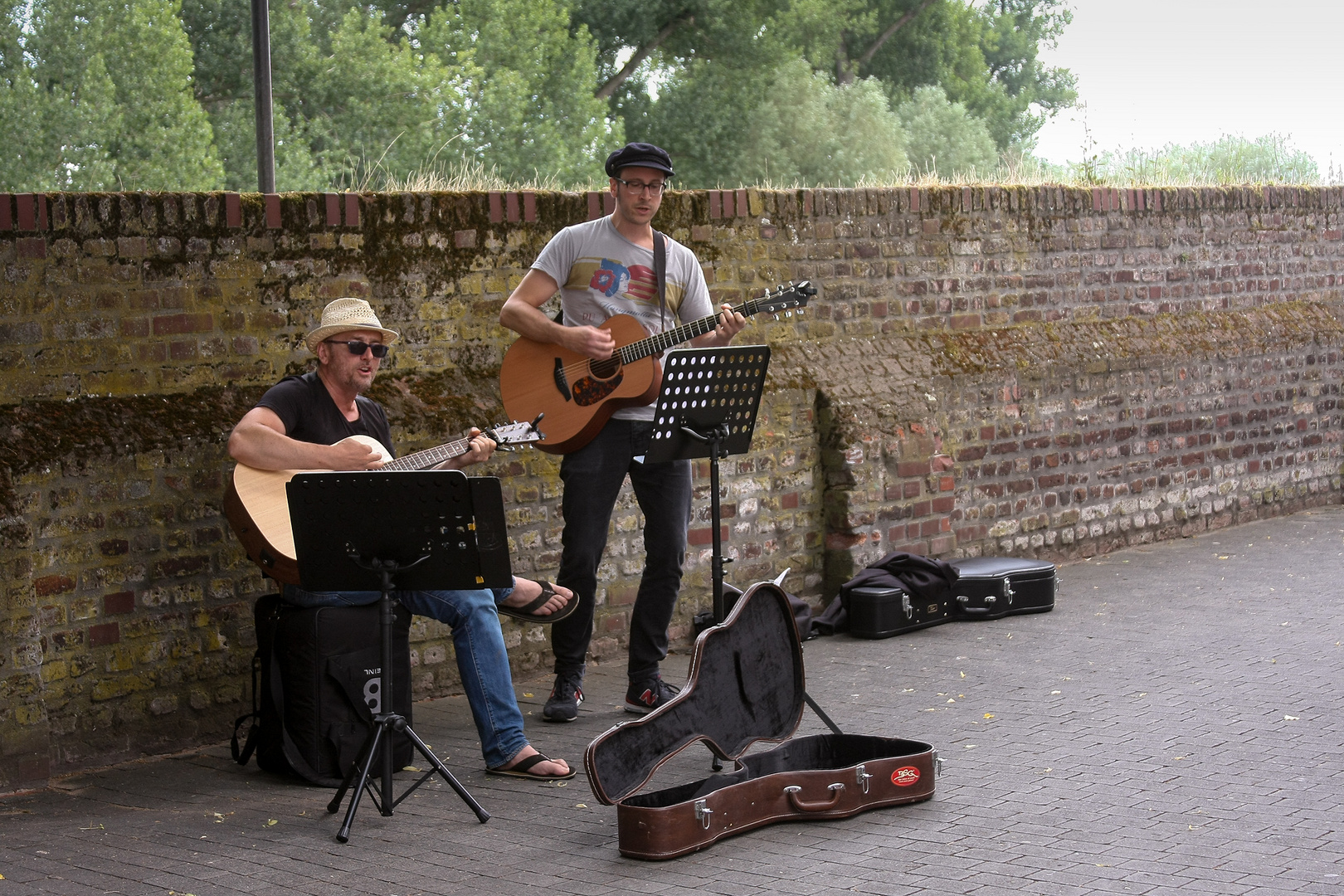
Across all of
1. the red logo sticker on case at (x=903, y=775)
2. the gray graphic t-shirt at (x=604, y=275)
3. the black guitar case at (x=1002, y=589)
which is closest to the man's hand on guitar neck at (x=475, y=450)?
the gray graphic t-shirt at (x=604, y=275)

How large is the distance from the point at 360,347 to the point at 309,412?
31 cm

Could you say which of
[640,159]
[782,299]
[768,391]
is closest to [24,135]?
[768,391]

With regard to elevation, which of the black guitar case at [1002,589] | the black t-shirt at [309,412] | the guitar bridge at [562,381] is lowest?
the black guitar case at [1002,589]

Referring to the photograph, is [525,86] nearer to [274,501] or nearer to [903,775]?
[274,501]

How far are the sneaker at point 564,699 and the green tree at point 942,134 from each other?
151 feet

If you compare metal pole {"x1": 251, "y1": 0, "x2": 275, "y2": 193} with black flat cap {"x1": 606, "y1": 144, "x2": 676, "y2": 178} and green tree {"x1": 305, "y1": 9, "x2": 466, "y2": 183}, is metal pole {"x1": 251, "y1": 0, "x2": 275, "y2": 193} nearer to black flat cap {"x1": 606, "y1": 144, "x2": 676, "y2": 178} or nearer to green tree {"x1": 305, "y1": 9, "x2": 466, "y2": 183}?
black flat cap {"x1": 606, "y1": 144, "x2": 676, "y2": 178}

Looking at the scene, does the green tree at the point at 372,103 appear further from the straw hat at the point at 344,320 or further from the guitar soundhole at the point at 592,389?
the straw hat at the point at 344,320

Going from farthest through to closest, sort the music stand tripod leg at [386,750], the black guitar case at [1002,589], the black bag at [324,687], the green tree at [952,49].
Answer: the green tree at [952,49], the black guitar case at [1002,589], the black bag at [324,687], the music stand tripod leg at [386,750]

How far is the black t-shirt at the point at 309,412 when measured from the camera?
5.52 meters

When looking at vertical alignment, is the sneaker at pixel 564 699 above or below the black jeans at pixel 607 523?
below

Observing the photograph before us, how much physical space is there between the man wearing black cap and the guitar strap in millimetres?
15

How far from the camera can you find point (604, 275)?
6.39 metres

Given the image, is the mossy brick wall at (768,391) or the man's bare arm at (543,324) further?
the man's bare arm at (543,324)

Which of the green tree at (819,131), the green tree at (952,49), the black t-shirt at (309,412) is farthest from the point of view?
the green tree at (952,49)
